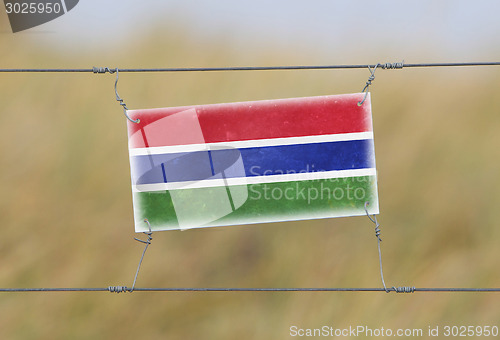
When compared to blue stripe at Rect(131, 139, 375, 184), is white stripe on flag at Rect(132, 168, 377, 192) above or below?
below

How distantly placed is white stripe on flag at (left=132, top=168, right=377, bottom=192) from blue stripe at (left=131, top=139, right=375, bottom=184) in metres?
0.02

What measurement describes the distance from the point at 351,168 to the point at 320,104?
1.00ft

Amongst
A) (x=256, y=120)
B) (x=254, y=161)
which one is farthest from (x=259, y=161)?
(x=256, y=120)

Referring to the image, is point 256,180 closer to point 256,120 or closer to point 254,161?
point 254,161

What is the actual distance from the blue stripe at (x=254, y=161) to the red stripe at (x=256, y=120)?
0.19 ft

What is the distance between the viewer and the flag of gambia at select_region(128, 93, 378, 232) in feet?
7.98

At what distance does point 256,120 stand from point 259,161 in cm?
18

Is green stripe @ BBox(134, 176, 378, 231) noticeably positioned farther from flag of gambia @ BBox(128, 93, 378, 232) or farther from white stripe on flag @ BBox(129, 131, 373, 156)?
white stripe on flag @ BBox(129, 131, 373, 156)

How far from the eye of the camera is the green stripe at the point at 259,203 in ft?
7.98

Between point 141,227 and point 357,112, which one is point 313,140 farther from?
point 141,227

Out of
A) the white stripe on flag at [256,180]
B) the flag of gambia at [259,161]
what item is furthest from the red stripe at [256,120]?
the white stripe on flag at [256,180]

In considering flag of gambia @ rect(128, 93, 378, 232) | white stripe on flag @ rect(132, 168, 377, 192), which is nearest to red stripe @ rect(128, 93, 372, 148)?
flag of gambia @ rect(128, 93, 378, 232)

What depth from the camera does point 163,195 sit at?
2.44m

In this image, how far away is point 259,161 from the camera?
2.44 m
